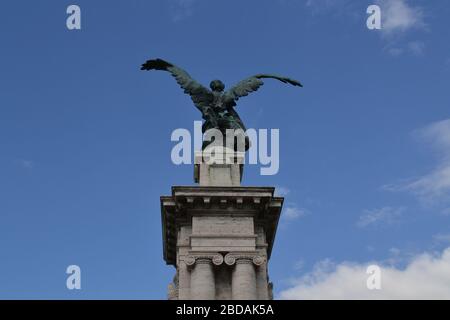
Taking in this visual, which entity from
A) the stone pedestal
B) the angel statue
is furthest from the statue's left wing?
the stone pedestal

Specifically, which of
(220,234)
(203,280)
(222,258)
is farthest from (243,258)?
(203,280)

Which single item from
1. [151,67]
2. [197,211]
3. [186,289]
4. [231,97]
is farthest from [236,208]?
[151,67]

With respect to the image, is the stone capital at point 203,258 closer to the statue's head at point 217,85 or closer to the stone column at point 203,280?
the stone column at point 203,280

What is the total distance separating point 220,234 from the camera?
1150 inches

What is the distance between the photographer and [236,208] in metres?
29.8

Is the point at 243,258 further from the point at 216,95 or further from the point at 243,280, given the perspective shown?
the point at 216,95

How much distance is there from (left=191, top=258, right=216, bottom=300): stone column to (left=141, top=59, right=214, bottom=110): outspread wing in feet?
25.7

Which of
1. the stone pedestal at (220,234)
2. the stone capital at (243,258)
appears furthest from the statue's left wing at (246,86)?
the stone capital at (243,258)

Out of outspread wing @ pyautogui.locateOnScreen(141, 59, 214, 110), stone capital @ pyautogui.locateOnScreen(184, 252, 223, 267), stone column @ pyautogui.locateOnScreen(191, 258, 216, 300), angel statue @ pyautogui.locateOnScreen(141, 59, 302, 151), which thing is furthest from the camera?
outspread wing @ pyautogui.locateOnScreen(141, 59, 214, 110)

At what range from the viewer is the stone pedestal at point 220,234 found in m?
28.4

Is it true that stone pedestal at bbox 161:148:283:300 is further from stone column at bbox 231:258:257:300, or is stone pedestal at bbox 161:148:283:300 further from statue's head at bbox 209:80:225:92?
statue's head at bbox 209:80:225:92

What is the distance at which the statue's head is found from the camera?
3403 centimetres

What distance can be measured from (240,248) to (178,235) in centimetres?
277
